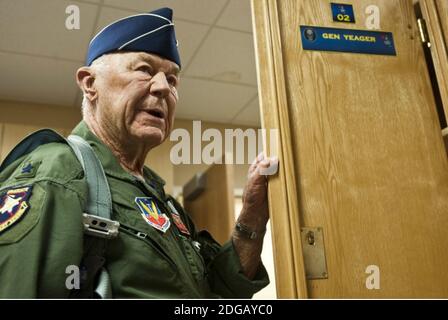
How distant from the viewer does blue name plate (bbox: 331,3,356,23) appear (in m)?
0.97

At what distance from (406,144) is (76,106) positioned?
2.41m

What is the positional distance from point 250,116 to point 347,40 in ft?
7.17

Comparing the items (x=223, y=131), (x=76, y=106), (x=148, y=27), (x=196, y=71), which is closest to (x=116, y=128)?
(x=148, y=27)

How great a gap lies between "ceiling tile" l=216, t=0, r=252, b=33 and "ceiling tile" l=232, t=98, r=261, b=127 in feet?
2.97

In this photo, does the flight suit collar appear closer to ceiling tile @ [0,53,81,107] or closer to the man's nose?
the man's nose

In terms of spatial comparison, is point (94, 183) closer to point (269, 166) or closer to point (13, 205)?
point (13, 205)

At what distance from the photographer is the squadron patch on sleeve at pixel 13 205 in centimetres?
64

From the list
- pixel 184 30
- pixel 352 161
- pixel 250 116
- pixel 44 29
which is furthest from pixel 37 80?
pixel 352 161

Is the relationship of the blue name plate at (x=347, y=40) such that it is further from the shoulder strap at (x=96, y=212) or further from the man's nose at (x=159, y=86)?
the shoulder strap at (x=96, y=212)

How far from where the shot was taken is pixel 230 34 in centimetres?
208

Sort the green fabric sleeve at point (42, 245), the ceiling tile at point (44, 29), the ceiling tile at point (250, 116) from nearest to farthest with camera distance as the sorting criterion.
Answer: the green fabric sleeve at point (42, 245) → the ceiling tile at point (44, 29) → the ceiling tile at point (250, 116)

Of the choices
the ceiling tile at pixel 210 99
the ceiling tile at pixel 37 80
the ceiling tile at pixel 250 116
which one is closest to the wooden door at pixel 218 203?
the ceiling tile at pixel 210 99

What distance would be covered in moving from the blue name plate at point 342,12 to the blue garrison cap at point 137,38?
436 mm

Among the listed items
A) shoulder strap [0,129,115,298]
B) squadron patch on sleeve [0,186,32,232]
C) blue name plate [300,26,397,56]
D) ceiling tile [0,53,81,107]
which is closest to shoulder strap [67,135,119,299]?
shoulder strap [0,129,115,298]
